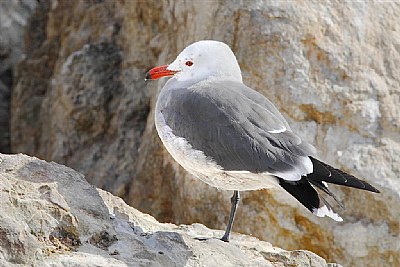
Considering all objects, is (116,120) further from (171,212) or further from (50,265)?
(50,265)

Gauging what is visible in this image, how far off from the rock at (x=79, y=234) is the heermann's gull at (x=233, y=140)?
318 millimetres

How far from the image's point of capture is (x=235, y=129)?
3.31 metres

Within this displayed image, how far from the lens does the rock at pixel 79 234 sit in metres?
2.79

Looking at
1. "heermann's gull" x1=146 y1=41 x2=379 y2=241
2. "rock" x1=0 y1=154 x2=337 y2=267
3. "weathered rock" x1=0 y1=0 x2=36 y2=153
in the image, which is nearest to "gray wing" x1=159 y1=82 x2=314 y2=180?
"heermann's gull" x1=146 y1=41 x2=379 y2=241

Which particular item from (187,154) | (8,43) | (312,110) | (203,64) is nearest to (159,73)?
(203,64)

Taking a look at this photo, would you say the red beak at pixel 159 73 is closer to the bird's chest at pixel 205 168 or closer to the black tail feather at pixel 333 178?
the bird's chest at pixel 205 168

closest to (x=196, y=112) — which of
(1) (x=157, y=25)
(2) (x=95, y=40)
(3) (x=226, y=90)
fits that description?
(3) (x=226, y=90)

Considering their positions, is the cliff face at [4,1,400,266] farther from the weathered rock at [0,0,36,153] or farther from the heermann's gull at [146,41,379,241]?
the weathered rock at [0,0,36,153]

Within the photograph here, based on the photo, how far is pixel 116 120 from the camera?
6.21m

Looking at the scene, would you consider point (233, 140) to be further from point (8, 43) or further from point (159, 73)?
point (8, 43)

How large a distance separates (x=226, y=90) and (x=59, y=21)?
152 inches

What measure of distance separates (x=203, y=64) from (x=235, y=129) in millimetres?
476

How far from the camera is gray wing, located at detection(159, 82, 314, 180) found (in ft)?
10.5

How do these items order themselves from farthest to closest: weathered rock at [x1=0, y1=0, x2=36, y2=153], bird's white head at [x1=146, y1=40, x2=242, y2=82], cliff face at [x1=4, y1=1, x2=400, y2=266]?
weathered rock at [x1=0, y1=0, x2=36, y2=153] → cliff face at [x1=4, y1=1, x2=400, y2=266] → bird's white head at [x1=146, y1=40, x2=242, y2=82]
